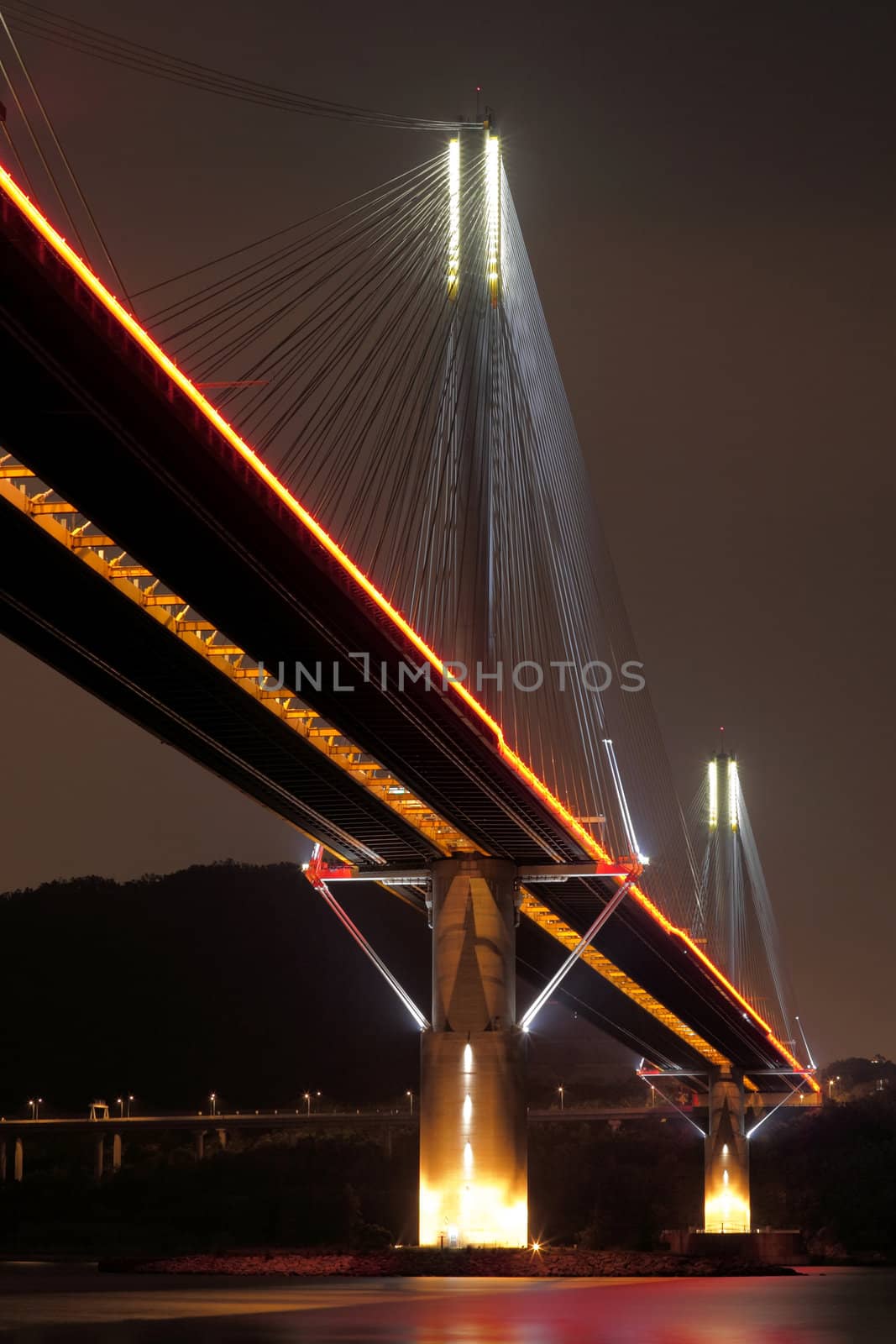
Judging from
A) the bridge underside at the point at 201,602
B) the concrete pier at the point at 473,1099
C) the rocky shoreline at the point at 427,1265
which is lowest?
the rocky shoreline at the point at 427,1265

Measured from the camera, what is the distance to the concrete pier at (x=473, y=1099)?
1864 inches

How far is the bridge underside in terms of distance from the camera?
26.2 meters

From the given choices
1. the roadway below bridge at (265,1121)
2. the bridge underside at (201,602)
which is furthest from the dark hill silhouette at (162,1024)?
the bridge underside at (201,602)

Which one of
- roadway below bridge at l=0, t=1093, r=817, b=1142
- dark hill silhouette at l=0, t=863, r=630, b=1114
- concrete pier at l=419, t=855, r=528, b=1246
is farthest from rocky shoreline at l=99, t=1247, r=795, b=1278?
dark hill silhouette at l=0, t=863, r=630, b=1114

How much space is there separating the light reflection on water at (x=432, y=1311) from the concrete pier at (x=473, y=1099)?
5.47 metres

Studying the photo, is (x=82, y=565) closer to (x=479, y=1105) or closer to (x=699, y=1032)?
(x=479, y=1105)

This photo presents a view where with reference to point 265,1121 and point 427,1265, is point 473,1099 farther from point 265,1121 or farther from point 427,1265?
point 265,1121

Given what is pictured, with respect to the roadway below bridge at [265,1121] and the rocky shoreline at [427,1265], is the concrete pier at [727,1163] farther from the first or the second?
the rocky shoreline at [427,1265]

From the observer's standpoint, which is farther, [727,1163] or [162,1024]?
[162,1024]

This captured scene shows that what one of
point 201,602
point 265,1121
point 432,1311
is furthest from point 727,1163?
point 432,1311

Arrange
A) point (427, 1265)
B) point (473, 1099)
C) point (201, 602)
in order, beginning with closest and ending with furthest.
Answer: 1. point (201, 602)
2. point (427, 1265)
3. point (473, 1099)

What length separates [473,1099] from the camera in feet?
157

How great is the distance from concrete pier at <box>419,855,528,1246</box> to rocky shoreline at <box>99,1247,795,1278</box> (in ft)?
5.67

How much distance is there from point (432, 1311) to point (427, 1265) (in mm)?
14312
